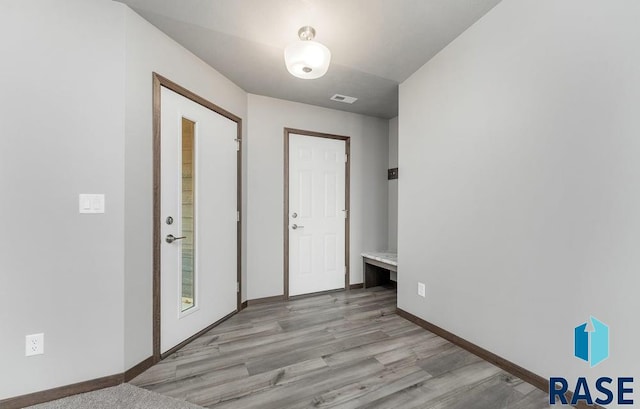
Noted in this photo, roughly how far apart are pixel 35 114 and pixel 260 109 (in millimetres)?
2051

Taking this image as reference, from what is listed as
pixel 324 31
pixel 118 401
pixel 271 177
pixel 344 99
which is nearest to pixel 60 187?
pixel 118 401

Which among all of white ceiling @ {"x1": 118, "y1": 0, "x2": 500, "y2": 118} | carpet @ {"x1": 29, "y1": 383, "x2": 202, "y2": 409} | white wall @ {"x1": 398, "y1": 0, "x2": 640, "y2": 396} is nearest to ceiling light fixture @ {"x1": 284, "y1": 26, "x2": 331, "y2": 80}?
white ceiling @ {"x1": 118, "y1": 0, "x2": 500, "y2": 118}

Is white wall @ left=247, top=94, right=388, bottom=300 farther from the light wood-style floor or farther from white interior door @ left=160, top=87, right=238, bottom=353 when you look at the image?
the light wood-style floor

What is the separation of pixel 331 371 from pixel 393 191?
2.75 metres

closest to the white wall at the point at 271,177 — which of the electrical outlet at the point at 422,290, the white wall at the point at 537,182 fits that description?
the electrical outlet at the point at 422,290

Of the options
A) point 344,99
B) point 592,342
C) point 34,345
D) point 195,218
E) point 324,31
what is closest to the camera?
point 592,342

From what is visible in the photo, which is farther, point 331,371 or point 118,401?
point 331,371

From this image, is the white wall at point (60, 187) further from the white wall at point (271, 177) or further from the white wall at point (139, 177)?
the white wall at point (271, 177)

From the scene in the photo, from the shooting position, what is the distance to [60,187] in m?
1.64

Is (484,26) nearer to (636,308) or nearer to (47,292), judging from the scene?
(636,308)

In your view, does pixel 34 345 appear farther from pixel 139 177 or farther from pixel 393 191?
pixel 393 191

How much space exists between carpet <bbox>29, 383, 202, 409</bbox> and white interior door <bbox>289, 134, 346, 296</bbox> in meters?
1.94

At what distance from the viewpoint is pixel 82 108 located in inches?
66.5

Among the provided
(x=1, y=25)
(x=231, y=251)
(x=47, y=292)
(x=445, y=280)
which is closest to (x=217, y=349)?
(x=231, y=251)
